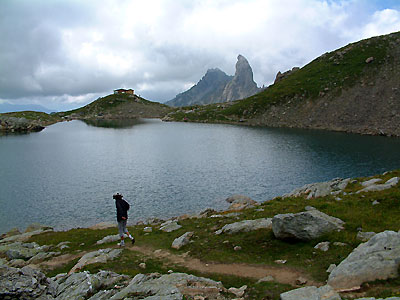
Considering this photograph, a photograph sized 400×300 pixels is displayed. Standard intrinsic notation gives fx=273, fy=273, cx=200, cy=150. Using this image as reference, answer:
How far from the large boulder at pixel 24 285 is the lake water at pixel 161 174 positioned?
2832cm

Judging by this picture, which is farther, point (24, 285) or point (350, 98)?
point (350, 98)

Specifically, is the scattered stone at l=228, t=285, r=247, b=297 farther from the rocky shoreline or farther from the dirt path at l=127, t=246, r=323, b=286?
the dirt path at l=127, t=246, r=323, b=286

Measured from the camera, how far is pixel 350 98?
161375 millimetres

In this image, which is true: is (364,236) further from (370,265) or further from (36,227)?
(36,227)

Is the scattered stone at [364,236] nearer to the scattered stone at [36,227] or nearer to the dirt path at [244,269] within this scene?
the dirt path at [244,269]

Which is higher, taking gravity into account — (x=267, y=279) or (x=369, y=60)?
(x=369, y=60)

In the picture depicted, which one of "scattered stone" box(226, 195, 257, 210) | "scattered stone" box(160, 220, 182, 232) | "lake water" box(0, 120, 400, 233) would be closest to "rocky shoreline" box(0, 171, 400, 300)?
"scattered stone" box(160, 220, 182, 232)

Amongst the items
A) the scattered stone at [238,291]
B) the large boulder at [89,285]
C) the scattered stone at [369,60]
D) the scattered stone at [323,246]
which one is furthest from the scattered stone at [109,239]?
the scattered stone at [369,60]

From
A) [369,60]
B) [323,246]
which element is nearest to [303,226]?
[323,246]

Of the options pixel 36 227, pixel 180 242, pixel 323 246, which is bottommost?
pixel 36 227

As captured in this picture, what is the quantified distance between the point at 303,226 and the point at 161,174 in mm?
53431

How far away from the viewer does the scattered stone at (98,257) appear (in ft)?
74.5

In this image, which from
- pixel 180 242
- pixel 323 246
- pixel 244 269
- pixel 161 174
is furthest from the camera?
pixel 161 174

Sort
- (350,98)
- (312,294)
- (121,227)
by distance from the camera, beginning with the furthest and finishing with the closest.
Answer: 1. (350,98)
2. (121,227)
3. (312,294)
